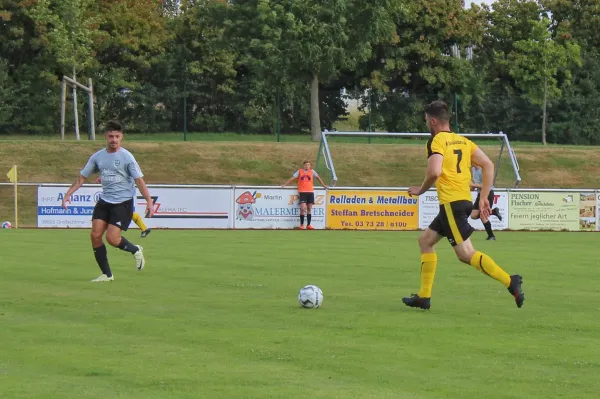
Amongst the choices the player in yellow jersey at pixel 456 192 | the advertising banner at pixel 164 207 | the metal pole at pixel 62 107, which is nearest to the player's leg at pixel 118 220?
the player in yellow jersey at pixel 456 192

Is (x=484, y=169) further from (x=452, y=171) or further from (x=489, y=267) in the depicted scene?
(x=489, y=267)

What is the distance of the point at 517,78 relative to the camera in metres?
50.0

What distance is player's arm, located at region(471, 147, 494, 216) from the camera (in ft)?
34.7

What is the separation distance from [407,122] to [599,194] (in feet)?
49.4

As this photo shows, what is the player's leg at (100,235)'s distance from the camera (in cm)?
1372

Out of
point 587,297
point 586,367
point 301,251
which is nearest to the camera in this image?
point 586,367

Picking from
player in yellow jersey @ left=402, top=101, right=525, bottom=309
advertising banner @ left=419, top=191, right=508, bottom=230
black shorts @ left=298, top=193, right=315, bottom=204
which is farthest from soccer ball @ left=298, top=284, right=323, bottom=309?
advertising banner @ left=419, top=191, right=508, bottom=230

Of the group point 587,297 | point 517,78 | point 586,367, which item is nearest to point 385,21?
point 517,78

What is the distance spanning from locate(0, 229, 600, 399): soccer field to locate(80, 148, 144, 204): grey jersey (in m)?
1.17

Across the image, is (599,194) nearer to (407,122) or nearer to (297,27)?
(407,122)

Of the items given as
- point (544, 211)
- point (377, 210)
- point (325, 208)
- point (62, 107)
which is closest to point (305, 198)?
point (325, 208)

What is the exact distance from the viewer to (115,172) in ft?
45.3

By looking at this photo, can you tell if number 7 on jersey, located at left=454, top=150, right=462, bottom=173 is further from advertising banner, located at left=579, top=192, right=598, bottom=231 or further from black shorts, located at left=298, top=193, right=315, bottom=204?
advertising banner, located at left=579, top=192, right=598, bottom=231

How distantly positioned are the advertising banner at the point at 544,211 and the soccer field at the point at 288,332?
1394 centimetres
